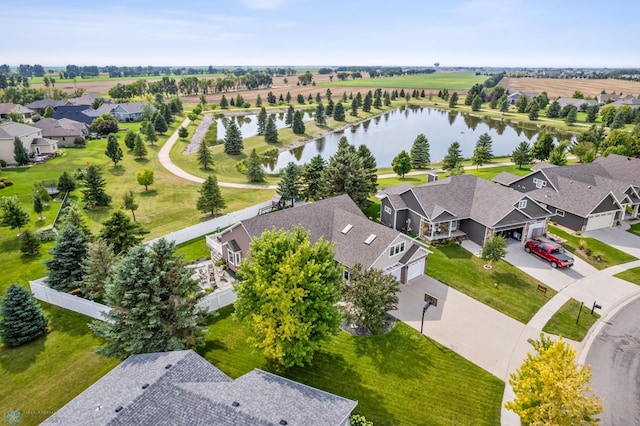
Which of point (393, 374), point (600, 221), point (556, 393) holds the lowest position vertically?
point (393, 374)

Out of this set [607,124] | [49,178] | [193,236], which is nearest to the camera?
[193,236]

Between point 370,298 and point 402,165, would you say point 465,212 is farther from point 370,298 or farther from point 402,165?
point 402,165

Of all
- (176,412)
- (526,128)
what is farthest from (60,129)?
(526,128)

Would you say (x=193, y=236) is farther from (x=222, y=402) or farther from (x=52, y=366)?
(x=222, y=402)

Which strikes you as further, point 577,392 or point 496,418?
Result: point 496,418

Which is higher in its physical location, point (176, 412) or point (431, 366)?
point (176, 412)

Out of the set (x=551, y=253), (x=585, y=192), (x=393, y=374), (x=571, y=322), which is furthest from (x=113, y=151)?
(x=585, y=192)
